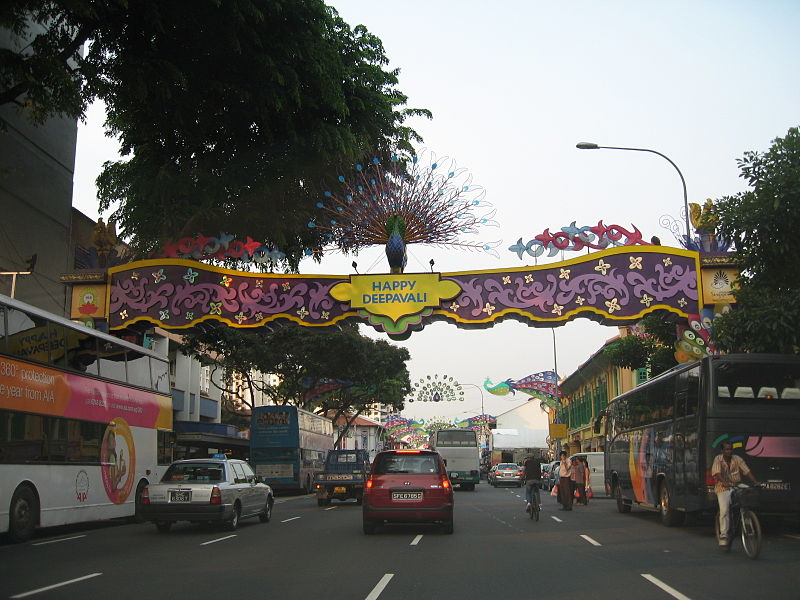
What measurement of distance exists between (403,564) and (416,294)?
9651 millimetres

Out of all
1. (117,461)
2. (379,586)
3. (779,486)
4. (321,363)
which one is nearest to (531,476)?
(779,486)

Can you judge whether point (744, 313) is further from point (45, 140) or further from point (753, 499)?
point (45, 140)

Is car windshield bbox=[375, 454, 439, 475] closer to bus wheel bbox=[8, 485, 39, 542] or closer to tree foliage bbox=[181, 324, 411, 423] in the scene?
bus wheel bbox=[8, 485, 39, 542]

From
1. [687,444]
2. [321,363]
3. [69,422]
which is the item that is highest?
[321,363]

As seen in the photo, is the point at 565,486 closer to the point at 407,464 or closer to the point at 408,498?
the point at 407,464

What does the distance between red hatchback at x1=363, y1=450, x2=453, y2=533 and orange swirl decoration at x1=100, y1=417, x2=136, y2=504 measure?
653 centimetres

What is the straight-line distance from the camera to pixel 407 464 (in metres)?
16.3

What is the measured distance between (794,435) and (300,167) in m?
14.7

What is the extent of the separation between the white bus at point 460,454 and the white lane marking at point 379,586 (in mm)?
33809

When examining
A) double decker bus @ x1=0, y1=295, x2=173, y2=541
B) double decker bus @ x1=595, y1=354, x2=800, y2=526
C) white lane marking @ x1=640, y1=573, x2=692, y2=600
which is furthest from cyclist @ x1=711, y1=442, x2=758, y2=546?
double decker bus @ x1=0, y1=295, x2=173, y2=541

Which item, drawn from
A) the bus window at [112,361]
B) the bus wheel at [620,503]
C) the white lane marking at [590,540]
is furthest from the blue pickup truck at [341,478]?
the white lane marking at [590,540]

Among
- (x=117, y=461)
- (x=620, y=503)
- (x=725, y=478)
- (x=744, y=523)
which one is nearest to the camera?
(x=744, y=523)

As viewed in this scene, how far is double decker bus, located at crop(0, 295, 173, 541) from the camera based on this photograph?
14445 millimetres

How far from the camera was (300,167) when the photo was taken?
76.7ft
